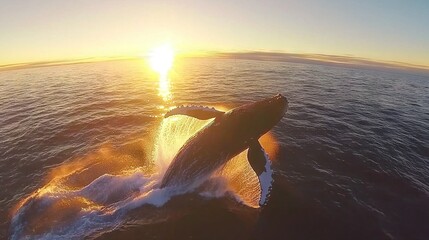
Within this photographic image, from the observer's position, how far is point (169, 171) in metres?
13.3

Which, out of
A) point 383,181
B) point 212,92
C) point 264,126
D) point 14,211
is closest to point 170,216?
point 264,126

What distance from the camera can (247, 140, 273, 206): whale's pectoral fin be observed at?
1134 cm

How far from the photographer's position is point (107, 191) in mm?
13305

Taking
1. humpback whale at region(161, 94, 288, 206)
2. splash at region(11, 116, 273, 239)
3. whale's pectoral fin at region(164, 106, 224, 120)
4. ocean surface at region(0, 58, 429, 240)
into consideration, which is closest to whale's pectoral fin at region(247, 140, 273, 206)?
humpback whale at region(161, 94, 288, 206)

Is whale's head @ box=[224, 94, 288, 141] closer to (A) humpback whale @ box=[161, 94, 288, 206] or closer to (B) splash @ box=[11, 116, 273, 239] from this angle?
(A) humpback whale @ box=[161, 94, 288, 206]

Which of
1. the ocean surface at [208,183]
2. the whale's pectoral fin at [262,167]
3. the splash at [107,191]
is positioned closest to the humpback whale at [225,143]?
Result: the whale's pectoral fin at [262,167]

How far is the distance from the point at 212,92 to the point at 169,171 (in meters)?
23.3

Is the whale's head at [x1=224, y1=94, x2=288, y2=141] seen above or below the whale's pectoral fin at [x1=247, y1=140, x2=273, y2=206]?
above

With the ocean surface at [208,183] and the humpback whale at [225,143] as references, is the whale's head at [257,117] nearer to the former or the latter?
the humpback whale at [225,143]

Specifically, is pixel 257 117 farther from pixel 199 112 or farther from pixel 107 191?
pixel 107 191

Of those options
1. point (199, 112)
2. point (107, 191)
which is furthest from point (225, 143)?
point (107, 191)

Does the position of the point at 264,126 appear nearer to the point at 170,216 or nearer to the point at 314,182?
the point at 314,182

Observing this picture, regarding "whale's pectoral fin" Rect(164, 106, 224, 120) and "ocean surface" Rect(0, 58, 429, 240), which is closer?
"ocean surface" Rect(0, 58, 429, 240)

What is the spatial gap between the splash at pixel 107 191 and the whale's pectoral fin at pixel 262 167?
56.9 inches
